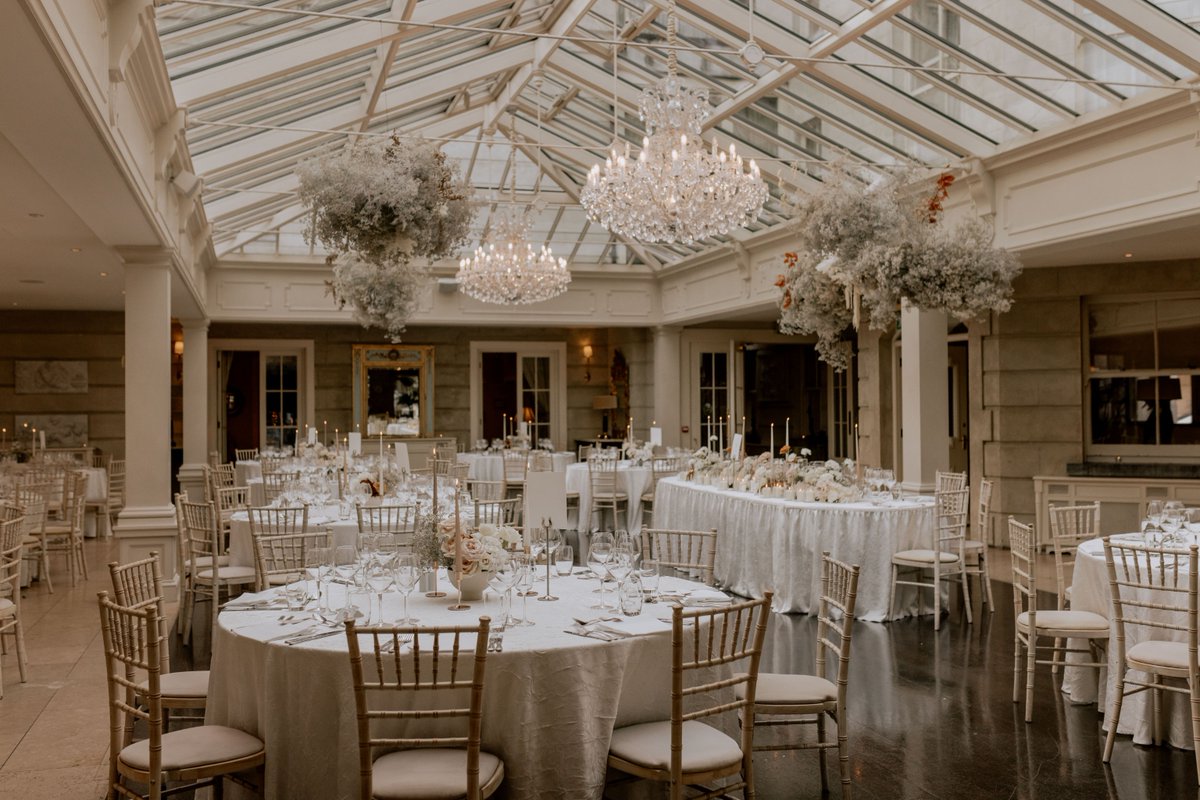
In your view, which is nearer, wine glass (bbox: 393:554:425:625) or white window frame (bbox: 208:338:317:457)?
wine glass (bbox: 393:554:425:625)

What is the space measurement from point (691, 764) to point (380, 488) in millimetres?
4893

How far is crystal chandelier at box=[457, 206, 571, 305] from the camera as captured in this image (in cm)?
1155

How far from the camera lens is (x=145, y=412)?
8.41 meters

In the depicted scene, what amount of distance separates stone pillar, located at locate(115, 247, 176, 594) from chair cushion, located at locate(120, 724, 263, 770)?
5.27 m

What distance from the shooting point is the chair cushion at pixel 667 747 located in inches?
133

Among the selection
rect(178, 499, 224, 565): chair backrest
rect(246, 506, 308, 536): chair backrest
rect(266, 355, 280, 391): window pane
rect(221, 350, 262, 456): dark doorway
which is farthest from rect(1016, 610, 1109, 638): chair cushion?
rect(221, 350, 262, 456): dark doorway

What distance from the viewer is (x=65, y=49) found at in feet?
13.5

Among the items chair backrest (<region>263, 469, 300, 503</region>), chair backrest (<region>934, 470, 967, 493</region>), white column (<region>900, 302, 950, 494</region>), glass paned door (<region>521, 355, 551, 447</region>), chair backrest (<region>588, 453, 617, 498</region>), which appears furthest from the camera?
glass paned door (<region>521, 355, 551, 447</region>)

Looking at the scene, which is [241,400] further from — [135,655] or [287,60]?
[135,655]

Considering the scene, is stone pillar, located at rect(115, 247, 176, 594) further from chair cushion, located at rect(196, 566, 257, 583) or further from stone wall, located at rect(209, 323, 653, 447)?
stone wall, located at rect(209, 323, 653, 447)

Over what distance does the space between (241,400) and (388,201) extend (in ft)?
42.7

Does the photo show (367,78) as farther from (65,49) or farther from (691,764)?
(691,764)

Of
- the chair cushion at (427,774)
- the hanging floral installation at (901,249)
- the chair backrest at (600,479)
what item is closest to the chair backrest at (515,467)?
the chair backrest at (600,479)

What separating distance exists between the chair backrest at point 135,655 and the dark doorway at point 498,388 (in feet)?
48.8
